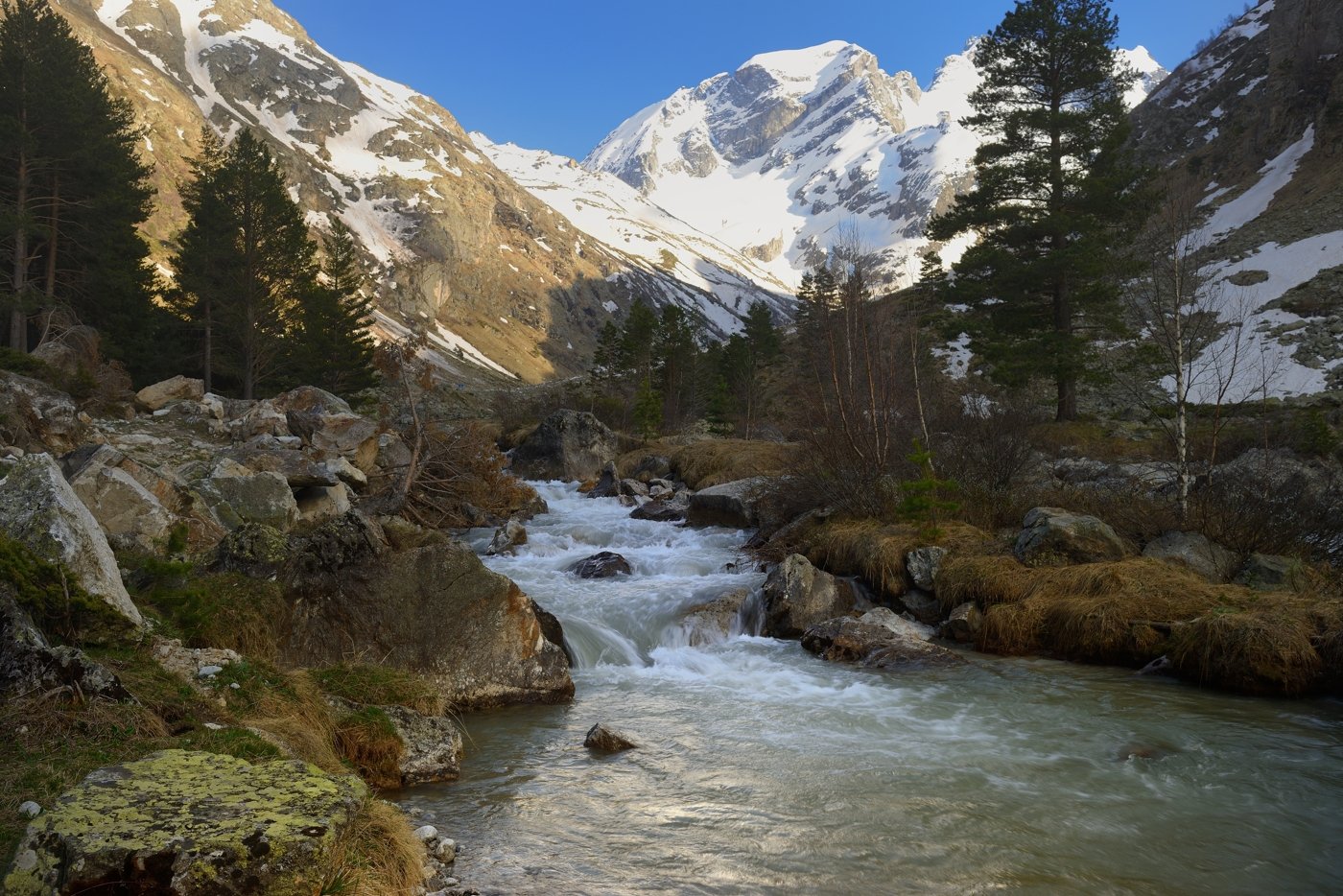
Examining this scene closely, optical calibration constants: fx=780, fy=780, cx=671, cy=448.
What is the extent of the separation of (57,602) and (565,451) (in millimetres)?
24945

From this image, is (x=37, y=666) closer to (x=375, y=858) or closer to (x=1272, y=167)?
(x=375, y=858)

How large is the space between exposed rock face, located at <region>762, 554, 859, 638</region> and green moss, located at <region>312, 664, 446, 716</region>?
578 centimetres

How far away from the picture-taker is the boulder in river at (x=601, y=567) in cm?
1484

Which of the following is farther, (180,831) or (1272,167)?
(1272,167)

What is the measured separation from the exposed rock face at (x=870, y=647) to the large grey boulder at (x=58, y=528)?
7.94m

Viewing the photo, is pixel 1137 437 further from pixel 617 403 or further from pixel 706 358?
pixel 706 358

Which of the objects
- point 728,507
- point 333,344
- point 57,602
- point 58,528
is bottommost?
point 728,507

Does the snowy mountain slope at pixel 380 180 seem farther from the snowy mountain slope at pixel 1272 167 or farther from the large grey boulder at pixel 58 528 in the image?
the large grey boulder at pixel 58 528

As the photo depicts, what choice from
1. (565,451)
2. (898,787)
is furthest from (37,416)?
(565,451)

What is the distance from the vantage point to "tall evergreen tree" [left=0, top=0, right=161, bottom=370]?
2527cm

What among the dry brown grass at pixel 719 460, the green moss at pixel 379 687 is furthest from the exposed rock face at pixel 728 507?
the green moss at pixel 379 687

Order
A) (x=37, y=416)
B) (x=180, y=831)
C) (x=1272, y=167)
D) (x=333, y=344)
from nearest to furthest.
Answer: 1. (x=180, y=831)
2. (x=37, y=416)
3. (x=333, y=344)
4. (x=1272, y=167)

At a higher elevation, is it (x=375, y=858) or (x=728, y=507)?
(x=728, y=507)

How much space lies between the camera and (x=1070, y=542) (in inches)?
467
